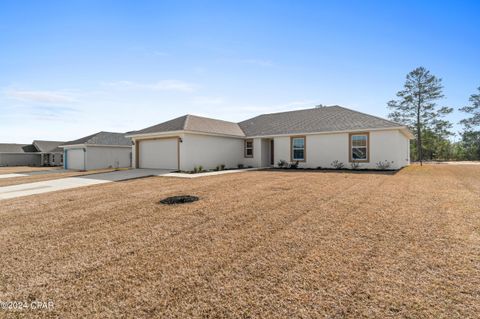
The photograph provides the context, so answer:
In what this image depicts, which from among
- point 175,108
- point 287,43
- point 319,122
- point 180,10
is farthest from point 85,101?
point 319,122

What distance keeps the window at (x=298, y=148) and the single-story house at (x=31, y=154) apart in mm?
33835

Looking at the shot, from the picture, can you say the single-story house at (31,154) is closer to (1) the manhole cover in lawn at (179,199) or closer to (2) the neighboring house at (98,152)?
(2) the neighboring house at (98,152)

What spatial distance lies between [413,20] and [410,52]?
504cm

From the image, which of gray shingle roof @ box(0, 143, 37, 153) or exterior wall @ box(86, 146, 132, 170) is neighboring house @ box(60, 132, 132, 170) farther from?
gray shingle roof @ box(0, 143, 37, 153)

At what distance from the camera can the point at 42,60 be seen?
38.1 feet

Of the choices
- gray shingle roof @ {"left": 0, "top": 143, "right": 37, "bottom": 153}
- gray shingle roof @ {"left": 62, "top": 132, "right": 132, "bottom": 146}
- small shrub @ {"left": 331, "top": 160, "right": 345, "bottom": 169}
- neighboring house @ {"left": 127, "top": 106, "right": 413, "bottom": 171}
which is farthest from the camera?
gray shingle roof @ {"left": 0, "top": 143, "right": 37, "bottom": 153}

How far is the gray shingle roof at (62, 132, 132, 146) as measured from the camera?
24.6m

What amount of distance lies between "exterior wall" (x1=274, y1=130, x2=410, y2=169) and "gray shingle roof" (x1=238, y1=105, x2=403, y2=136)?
1.72 feet

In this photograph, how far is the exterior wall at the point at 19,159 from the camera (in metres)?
37.1

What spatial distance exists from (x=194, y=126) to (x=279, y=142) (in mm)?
6834

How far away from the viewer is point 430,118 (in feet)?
107

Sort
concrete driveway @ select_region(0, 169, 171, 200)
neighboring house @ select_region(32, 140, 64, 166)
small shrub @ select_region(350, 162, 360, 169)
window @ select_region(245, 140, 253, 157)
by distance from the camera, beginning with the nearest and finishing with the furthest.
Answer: concrete driveway @ select_region(0, 169, 171, 200) → small shrub @ select_region(350, 162, 360, 169) → window @ select_region(245, 140, 253, 157) → neighboring house @ select_region(32, 140, 64, 166)

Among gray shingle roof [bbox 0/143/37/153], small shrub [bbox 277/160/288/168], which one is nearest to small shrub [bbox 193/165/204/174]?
small shrub [bbox 277/160/288/168]

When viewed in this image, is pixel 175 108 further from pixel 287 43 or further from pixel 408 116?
pixel 408 116
